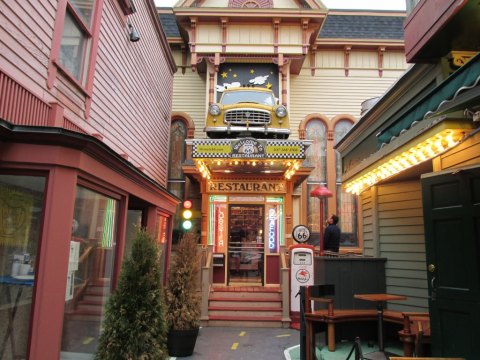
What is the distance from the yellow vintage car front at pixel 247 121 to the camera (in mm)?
13478

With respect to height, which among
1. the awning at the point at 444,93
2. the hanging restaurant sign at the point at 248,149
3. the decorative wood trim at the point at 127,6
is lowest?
the awning at the point at 444,93

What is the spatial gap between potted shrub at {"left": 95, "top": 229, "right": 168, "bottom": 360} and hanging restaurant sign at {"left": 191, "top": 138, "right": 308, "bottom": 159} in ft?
21.9

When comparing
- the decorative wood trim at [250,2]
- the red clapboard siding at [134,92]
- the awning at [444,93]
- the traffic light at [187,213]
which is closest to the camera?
the awning at [444,93]

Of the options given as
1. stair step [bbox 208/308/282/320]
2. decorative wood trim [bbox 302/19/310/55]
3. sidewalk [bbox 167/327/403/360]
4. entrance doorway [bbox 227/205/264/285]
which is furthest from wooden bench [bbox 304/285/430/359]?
decorative wood trim [bbox 302/19/310/55]

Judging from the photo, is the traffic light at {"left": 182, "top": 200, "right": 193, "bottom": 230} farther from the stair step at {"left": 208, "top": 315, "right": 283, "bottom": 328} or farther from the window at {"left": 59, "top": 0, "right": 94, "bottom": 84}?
the window at {"left": 59, "top": 0, "right": 94, "bottom": 84}

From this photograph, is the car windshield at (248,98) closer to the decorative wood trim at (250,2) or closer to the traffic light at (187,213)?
the traffic light at (187,213)

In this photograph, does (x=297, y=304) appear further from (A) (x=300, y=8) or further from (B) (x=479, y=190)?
(A) (x=300, y=8)

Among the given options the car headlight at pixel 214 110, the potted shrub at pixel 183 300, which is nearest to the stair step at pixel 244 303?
the potted shrub at pixel 183 300

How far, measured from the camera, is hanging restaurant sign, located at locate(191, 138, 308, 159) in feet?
39.4

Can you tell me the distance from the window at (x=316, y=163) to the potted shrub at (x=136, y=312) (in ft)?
37.6

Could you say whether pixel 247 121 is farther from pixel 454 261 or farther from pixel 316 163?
pixel 454 261

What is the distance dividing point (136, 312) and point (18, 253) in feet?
5.80

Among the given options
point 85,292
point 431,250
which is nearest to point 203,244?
point 85,292

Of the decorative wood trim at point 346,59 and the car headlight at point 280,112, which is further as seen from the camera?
the decorative wood trim at point 346,59
